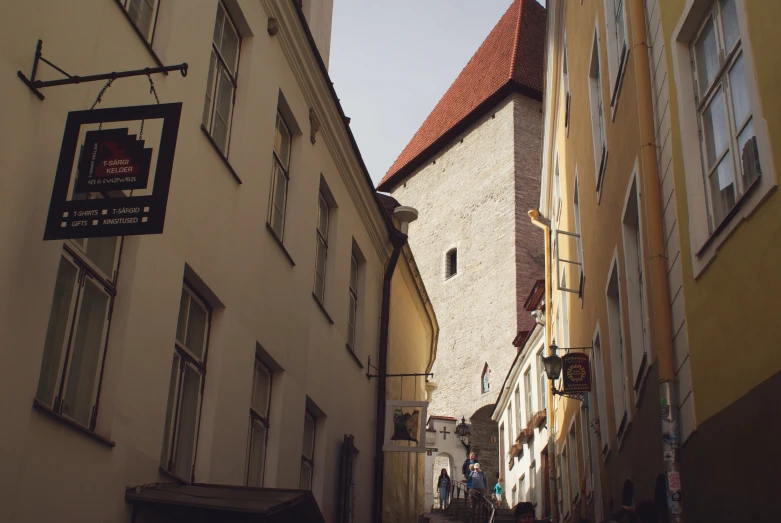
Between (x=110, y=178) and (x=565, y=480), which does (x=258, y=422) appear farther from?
(x=565, y=480)

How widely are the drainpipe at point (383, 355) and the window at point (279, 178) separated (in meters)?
4.25

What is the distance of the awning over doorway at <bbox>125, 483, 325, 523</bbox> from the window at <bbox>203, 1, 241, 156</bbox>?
2791 mm

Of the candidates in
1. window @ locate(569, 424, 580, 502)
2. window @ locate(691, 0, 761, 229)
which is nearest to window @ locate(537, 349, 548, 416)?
window @ locate(569, 424, 580, 502)

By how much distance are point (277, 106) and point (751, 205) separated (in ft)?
17.8

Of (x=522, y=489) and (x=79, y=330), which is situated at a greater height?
(x=522, y=489)

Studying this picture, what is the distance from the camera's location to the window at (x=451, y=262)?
40.6m

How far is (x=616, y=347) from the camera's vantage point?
10.0 metres

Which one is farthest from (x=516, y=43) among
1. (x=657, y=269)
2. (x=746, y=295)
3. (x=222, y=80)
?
(x=746, y=295)

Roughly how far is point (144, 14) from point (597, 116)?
5990mm

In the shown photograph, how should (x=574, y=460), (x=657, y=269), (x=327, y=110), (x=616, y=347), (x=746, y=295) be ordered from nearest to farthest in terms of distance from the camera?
1. (x=746, y=295)
2. (x=657, y=269)
3. (x=616, y=347)
4. (x=327, y=110)
5. (x=574, y=460)

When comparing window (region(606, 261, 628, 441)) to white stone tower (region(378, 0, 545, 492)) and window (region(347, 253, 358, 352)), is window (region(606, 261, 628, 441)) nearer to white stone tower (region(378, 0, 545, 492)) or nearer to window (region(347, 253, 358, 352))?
window (region(347, 253, 358, 352))

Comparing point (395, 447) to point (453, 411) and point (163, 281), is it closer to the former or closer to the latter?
point (163, 281)

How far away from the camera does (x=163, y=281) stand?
6422mm

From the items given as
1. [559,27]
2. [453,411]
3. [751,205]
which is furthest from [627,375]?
[453,411]
